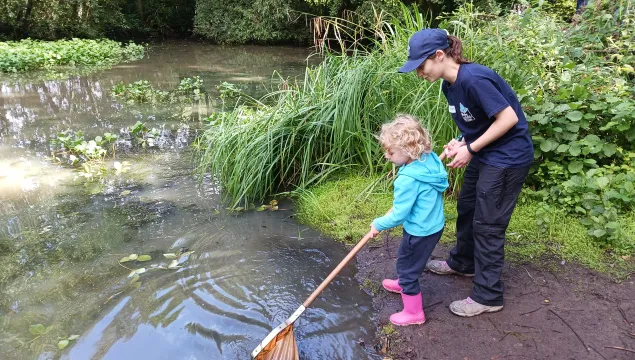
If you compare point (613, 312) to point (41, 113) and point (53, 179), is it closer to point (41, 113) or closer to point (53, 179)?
point (53, 179)

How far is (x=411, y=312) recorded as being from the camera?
252cm

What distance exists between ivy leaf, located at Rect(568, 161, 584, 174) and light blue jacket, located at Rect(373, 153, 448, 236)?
1.62m

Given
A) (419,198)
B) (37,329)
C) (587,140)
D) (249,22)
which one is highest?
(249,22)

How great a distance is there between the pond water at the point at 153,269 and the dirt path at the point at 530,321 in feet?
0.88

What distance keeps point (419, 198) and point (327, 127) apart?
2287 millimetres

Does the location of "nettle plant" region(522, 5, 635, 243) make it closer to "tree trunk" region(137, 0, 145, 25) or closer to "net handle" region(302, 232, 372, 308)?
"net handle" region(302, 232, 372, 308)

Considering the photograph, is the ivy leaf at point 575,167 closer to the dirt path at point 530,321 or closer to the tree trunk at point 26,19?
the dirt path at point 530,321

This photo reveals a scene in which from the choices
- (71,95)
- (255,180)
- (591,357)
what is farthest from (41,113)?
(591,357)

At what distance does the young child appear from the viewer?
220cm

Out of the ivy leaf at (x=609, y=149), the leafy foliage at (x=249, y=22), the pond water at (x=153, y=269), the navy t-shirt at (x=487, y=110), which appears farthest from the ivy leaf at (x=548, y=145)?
the leafy foliage at (x=249, y=22)

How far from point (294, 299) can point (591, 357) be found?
1704 millimetres

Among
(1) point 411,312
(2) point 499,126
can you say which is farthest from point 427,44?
(1) point 411,312

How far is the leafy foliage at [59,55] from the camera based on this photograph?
1157 centimetres

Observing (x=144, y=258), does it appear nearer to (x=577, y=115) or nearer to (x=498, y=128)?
(x=498, y=128)
